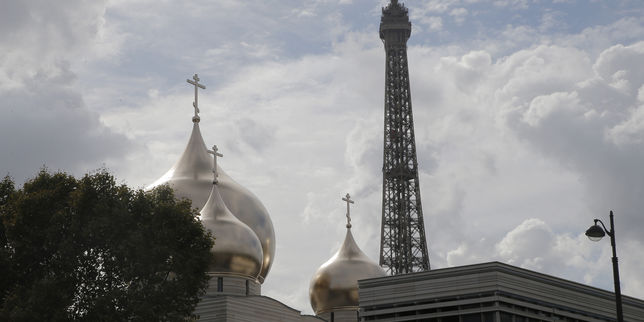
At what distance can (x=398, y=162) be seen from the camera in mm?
108062

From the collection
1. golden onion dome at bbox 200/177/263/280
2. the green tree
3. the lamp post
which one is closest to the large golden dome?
→ golden onion dome at bbox 200/177/263/280

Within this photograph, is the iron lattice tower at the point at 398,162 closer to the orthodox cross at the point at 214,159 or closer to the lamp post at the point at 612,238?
the orthodox cross at the point at 214,159

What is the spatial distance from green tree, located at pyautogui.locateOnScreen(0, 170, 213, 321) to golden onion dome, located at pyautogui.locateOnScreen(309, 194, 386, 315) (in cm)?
2142

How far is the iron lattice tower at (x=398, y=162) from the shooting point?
103 metres

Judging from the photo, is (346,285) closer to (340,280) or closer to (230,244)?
(340,280)

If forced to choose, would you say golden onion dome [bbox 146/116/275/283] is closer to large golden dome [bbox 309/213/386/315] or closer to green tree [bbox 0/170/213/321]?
large golden dome [bbox 309/213/386/315]

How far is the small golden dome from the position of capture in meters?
63.4

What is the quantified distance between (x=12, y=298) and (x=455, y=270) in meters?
18.6

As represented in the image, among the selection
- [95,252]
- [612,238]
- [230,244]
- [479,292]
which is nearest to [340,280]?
[230,244]

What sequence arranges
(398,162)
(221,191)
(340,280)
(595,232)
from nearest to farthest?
(595,232) < (221,191) < (340,280) < (398,162)

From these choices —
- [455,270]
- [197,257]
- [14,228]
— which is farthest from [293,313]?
[14,228]

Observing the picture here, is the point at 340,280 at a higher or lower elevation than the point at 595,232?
higher

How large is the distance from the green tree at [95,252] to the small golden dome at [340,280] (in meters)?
21.4

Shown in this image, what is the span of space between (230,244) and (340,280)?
1154cm
